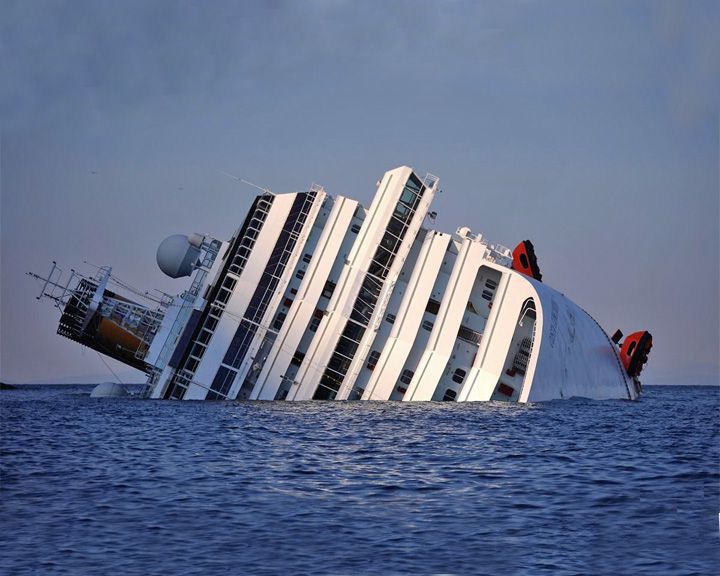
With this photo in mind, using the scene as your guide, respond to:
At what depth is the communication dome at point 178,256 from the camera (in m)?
46.9

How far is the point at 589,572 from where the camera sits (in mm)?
14070

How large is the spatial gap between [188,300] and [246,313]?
11.5 feet

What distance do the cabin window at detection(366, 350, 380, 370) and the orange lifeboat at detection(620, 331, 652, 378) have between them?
2783 cm

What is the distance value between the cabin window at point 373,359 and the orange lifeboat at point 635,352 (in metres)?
27.8

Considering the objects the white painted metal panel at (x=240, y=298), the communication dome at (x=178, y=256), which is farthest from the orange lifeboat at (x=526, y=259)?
the communication dome at (x=178, y=256)

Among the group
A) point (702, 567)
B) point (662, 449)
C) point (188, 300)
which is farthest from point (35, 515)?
point (188, 300)

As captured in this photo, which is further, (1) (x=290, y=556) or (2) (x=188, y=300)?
(2) (x=188, y=300)

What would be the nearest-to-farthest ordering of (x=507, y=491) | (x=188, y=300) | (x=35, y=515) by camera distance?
(x=35, y=515), (x=507, y=491), (x=188, y=300)

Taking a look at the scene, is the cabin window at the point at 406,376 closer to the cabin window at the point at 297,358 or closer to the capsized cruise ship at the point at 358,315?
the capsized cruise ship at the point at 358,315

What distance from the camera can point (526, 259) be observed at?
52.7 m

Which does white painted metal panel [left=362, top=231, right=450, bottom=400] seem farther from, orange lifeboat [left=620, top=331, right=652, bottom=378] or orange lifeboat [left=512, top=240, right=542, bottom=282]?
orange lifeboat [left=620, top=331, right=652, bottom=378]

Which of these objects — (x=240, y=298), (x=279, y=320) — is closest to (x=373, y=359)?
(x=279, y=320)

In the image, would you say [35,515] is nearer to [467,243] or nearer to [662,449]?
[662,449]

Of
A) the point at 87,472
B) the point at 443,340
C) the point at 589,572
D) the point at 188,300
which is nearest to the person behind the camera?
the point at 589,572
